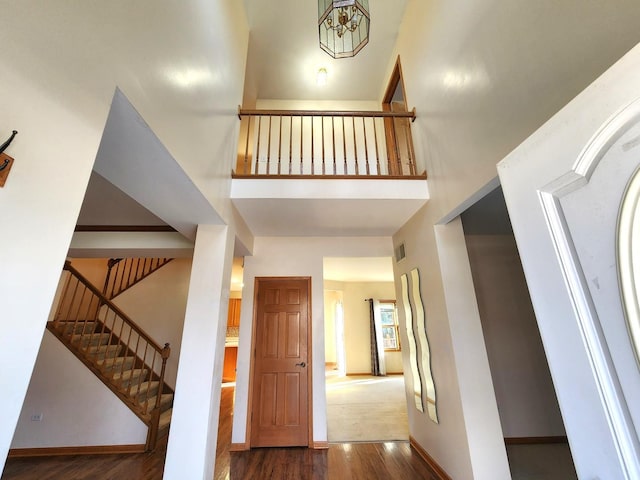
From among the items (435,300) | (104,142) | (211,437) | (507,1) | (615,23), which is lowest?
(211,437)

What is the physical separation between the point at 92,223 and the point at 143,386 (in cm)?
259

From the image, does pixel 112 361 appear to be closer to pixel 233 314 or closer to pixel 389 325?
pixel 233 314

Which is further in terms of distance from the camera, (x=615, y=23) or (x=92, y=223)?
(x=92, y=223)

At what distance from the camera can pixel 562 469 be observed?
265 cm

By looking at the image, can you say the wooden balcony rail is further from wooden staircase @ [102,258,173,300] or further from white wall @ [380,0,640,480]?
white wall @ [380,0,640,480]

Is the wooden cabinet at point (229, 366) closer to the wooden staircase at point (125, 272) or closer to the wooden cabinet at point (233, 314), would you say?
the wooden cabinet at point (233, 314)

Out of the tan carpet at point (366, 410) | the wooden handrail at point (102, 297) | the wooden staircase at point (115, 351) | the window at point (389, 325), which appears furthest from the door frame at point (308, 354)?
the window at point (389, 325)

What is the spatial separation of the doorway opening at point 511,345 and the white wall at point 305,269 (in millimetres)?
1345

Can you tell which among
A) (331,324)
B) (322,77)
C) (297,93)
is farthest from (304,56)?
(331,324)

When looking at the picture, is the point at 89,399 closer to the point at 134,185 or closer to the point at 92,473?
the point at 92,473

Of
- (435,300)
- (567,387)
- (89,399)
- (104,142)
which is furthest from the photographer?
(89,399)

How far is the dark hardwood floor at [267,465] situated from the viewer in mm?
2662

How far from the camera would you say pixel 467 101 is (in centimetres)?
205

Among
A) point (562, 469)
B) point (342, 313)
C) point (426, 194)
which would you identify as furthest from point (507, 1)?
point (342, 313)
